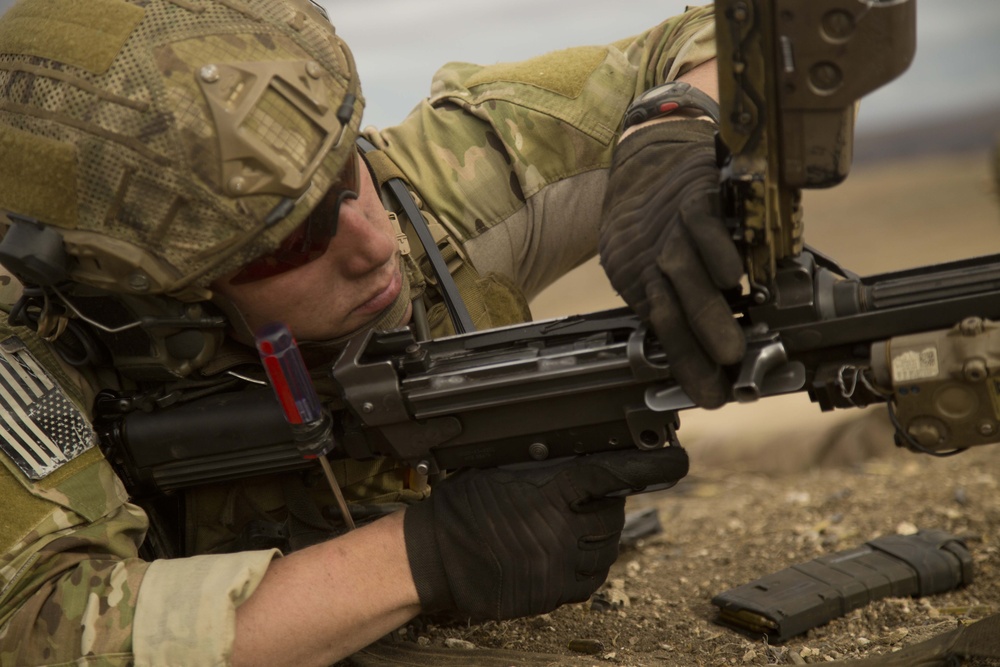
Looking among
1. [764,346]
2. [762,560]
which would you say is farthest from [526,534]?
[762,560]

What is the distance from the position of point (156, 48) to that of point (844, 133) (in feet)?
4.54

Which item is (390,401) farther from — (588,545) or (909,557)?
(909,557)

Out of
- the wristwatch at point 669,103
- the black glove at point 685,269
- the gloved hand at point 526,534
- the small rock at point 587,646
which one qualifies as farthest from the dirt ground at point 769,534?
the wristwatch at point 669,103

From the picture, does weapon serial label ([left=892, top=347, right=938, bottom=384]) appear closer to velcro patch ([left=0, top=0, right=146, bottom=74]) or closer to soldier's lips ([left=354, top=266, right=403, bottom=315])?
soldier's lips ([left=354, top=266, right=403, bottom=315])

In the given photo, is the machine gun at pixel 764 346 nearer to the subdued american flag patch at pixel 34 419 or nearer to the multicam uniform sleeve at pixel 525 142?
the subdued american flag patch at pixel 34 419


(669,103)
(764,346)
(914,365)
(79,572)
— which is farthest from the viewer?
→ (669,103)

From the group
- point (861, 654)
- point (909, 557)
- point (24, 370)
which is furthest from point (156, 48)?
point (909, 557)

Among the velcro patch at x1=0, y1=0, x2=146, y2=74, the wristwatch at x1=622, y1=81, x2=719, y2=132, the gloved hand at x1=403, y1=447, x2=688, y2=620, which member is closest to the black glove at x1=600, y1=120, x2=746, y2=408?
the gloved hand at x1=403, y1=447, x2=688, y2=620

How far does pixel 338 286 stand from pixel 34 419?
2.37ft

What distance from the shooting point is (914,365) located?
1939 millimetres

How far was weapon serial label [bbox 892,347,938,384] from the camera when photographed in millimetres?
1931

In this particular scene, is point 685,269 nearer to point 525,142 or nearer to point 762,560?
point 525,142

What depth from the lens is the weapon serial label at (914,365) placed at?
1.93 meters

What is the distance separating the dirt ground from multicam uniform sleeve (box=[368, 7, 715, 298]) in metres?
1.03
